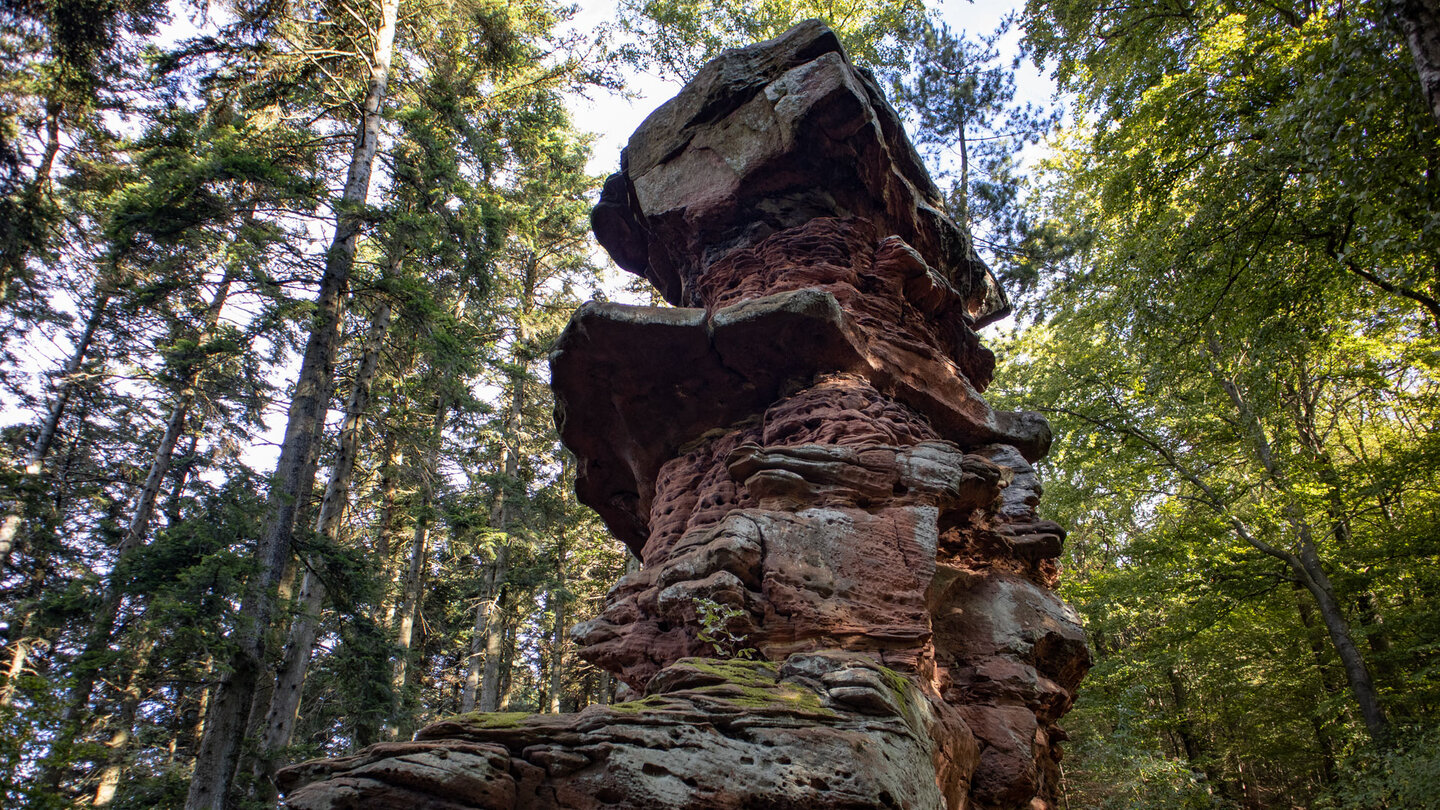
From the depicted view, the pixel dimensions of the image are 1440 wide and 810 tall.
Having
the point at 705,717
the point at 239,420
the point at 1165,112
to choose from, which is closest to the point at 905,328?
the point at 705,717

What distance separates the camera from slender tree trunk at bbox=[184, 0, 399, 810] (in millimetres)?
7898

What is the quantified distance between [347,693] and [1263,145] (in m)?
14.7

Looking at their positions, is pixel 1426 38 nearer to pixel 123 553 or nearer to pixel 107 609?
pixel 107 609

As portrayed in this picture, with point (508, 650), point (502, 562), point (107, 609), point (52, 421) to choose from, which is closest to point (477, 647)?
point (502, 562)

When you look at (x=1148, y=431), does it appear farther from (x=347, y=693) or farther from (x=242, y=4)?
(x=242, y=4)

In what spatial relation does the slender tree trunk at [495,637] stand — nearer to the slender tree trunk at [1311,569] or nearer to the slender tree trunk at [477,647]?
the slender tree trunk at [477,647]

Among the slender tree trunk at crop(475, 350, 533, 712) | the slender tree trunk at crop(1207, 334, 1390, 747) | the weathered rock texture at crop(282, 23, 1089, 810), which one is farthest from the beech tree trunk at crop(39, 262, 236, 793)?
the slender tree trunk at crop(1207, 334, 1390, 747)

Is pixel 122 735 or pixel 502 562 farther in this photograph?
pixel 502 562

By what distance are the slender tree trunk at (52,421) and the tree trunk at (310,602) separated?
13.1 feet

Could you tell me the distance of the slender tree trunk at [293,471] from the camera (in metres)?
7.90

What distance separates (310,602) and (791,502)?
9.92 m

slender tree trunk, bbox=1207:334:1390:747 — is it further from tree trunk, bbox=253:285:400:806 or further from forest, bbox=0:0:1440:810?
tree trunk, bbox=253:285:400:806

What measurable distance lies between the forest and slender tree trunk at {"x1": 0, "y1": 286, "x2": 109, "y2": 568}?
119 mm

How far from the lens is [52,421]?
12500mm
